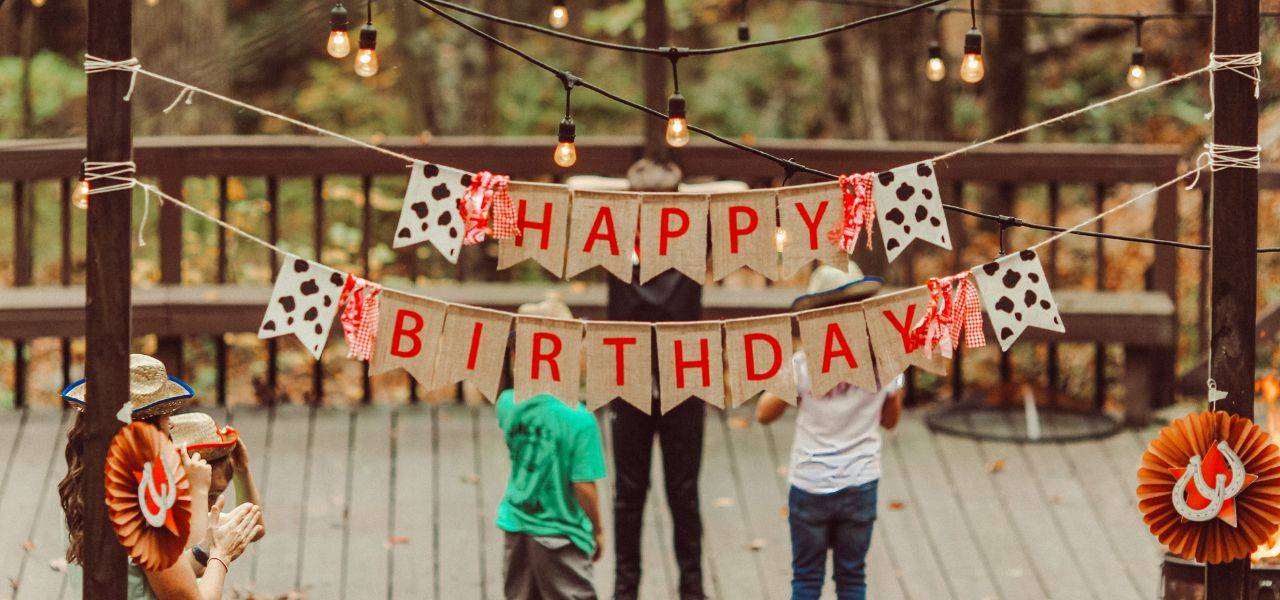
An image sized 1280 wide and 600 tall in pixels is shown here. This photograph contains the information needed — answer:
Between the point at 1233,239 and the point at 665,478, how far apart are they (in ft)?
8.01

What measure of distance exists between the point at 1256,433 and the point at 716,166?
4.26 meters

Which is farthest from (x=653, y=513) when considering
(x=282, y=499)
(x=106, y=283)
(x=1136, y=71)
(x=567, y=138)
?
(x=106, y=283)

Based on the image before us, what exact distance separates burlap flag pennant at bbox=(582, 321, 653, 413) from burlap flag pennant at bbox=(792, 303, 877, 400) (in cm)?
51

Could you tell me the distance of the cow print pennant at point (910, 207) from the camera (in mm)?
5055

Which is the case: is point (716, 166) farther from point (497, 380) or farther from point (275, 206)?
point (497, 380)

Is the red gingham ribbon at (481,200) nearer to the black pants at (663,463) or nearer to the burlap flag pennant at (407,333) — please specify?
the burlap flag pennant at (407,333)

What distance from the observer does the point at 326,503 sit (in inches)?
304

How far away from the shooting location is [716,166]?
354 inches

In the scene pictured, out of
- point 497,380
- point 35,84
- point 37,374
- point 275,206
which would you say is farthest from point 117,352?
point 35,84

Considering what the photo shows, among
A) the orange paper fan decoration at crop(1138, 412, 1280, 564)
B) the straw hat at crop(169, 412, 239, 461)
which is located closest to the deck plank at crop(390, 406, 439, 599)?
the straw hat at crop(169, 412, 239, 461)

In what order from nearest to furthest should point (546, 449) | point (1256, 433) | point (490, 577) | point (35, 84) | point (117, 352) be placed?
point (117, 352) < point (1256, 433) < point (546, 449) < point (490, 577) < point (35, 84)

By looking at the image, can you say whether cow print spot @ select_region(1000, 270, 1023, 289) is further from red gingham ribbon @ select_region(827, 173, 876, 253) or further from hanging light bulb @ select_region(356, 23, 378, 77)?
hanging light bulb @ select_region(356, 23, 378, 77)

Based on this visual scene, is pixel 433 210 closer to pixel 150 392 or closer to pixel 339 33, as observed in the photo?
pixel 339 33

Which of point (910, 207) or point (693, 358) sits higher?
point (910, 207)
